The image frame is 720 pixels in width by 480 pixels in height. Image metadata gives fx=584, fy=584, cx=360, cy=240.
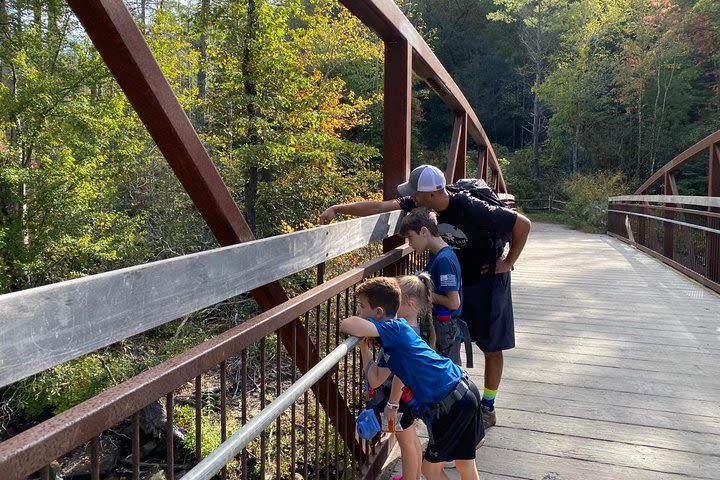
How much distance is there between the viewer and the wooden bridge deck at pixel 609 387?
2.58m

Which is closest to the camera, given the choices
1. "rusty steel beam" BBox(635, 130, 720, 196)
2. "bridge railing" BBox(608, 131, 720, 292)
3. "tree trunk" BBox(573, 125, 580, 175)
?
"bridge railing" BBox(608, 131, 720, 292)

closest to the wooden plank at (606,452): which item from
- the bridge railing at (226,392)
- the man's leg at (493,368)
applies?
the man's leg at (493,368)

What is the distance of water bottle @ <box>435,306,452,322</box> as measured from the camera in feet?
7.85

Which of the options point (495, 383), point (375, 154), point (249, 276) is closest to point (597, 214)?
point (375, 154)

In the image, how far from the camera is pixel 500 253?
2844 millimetres

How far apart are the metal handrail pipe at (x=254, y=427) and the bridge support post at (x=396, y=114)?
1482 mm

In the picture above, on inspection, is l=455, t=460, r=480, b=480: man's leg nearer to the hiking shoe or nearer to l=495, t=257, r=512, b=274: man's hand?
the hiking shoe

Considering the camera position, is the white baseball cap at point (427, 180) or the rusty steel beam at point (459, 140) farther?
the rusty steel beam at point (459, 140)

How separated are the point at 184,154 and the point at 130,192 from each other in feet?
46.0

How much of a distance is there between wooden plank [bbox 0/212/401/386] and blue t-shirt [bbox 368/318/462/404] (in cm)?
45

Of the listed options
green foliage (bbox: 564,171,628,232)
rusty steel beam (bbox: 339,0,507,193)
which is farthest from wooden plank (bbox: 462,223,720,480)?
green foliage (bbox: 564,171,628,232)

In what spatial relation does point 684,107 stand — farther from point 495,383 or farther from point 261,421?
point 261,421

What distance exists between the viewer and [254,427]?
1333mm

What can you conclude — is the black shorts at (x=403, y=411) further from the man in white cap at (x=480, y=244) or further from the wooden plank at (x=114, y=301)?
the man in white cap at (x=480, y=244)
